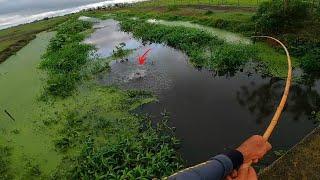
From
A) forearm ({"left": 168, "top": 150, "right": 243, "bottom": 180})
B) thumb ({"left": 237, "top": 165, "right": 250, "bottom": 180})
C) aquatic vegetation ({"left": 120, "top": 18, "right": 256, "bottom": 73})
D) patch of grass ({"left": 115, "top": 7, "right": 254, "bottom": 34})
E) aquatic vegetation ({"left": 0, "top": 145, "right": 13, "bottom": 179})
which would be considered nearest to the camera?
forearm ({"left": 168, "top": 150, "right": 243, "bottom": 180})

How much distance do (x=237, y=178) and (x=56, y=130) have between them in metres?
10.7

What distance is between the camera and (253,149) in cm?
430

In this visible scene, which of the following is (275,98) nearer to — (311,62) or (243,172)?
(311,62)

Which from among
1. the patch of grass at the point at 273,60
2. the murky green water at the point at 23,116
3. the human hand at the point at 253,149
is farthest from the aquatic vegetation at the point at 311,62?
the human hand at the point at 253,149

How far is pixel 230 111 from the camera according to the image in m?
13.7

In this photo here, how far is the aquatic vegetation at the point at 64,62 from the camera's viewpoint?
17.8m

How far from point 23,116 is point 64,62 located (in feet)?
20.8

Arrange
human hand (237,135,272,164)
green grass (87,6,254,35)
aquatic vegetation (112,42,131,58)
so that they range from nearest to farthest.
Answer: human hand (237,135,272,164), aquatic vegetation (112,42,131,58), green grass (87,6,254,35)

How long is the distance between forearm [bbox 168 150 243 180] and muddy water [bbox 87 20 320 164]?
702 cm

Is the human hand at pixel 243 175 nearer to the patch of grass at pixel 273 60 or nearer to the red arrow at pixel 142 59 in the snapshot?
the patch of grass at pixel 273 60

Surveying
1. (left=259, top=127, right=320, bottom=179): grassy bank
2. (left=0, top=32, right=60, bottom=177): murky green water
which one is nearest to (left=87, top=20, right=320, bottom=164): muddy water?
(left=259, top=127, right=320, bottom=179): grassy bank

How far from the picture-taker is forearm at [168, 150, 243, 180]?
12.4ft

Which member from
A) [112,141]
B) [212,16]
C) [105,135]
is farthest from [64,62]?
[212,16]

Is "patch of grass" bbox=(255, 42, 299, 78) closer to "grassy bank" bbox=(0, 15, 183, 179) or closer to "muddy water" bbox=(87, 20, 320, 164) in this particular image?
"muddy water" bbox=(87, 20, 320, 164)
